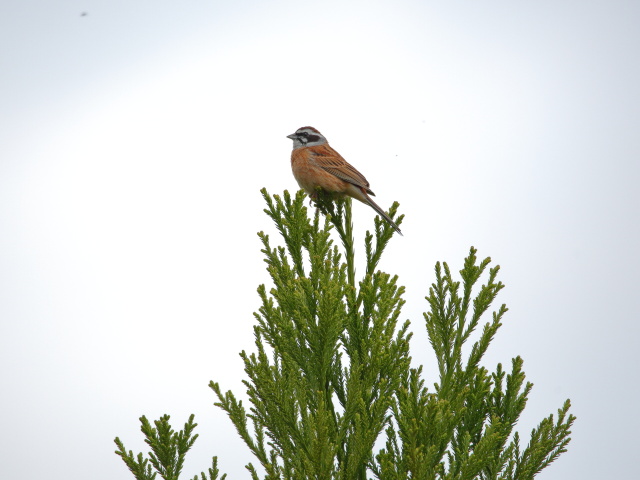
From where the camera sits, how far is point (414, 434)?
3941mm

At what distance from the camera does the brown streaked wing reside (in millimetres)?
7172

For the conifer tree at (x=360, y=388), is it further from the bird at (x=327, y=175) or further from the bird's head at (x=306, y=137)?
the bird's head at (x=306, y=137)

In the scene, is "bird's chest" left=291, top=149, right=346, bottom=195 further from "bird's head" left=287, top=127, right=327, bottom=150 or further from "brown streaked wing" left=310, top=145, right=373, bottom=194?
"bird's head" left=287, top=127, right=327, bottom=150

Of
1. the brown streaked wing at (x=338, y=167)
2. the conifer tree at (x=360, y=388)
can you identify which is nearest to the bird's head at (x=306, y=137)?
the brown streaked wing at (x=338, y=167)

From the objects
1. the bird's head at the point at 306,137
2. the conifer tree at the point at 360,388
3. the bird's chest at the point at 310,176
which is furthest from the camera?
the bird's head at the point at 306,137

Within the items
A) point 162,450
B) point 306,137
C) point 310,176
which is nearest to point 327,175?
point 310,176

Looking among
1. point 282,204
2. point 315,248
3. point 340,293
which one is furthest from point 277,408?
point 282,204

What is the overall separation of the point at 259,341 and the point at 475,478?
162cm

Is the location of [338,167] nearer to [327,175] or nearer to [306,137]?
[327,175]

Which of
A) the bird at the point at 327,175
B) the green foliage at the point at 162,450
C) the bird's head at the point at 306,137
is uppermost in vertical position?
the bird's head at the point at 306,137

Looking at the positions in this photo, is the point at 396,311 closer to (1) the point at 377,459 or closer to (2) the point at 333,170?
(1) the point at 377,459

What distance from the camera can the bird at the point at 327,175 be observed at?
696 centimetres

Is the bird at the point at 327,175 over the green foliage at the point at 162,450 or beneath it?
over

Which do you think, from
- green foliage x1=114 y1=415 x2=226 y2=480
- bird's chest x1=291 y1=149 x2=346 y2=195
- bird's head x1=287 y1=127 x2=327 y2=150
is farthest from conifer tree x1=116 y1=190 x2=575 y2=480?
bird's head x1=287 y1=127 x2=327 y2=150
